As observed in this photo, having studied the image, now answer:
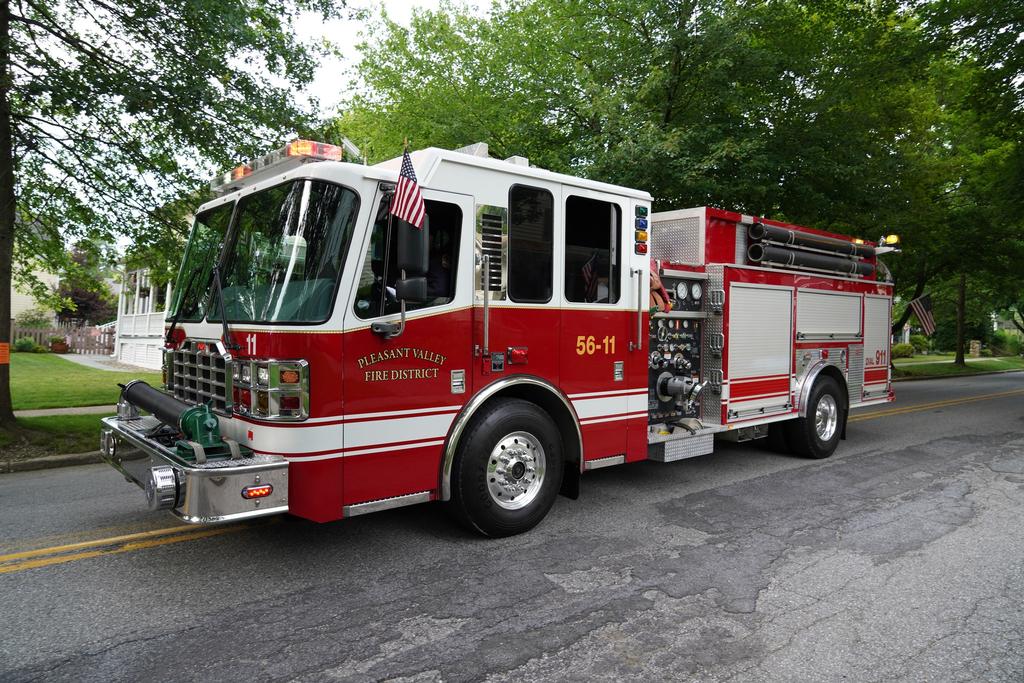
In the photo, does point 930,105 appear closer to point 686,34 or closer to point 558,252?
point 686,34

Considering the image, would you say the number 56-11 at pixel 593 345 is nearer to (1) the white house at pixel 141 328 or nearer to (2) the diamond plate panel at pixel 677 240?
(2) the diamond plate panel at pixel 677 240

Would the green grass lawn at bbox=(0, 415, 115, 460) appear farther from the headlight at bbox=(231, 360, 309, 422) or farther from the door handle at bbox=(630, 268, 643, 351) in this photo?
the door handle at bbox=(630, 268, 643, 351)

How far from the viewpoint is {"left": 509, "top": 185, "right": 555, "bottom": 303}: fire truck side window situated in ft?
15.6

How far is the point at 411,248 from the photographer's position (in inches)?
153

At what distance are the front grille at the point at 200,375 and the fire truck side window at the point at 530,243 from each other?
198 centimetres

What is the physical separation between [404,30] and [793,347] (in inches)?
532

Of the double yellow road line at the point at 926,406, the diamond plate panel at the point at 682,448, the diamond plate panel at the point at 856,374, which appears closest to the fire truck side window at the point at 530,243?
the diamond plate panel at the point at 682,448

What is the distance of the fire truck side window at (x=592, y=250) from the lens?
5105mm

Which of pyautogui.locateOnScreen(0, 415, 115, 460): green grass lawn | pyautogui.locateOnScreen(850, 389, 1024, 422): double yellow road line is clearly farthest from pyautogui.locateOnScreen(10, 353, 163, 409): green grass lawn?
pyautogui.locateOnScreen(850, 389, 1024, 422): double yellow road line

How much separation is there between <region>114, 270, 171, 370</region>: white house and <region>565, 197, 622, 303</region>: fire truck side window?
18.7 m

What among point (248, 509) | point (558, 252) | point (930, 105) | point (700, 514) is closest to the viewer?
point (248, 509)

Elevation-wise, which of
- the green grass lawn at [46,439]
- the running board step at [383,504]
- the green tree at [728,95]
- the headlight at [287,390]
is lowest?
the green grass lawn at [46,439]

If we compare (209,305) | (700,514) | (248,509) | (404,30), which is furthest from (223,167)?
(404,30)

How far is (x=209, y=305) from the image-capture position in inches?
184
